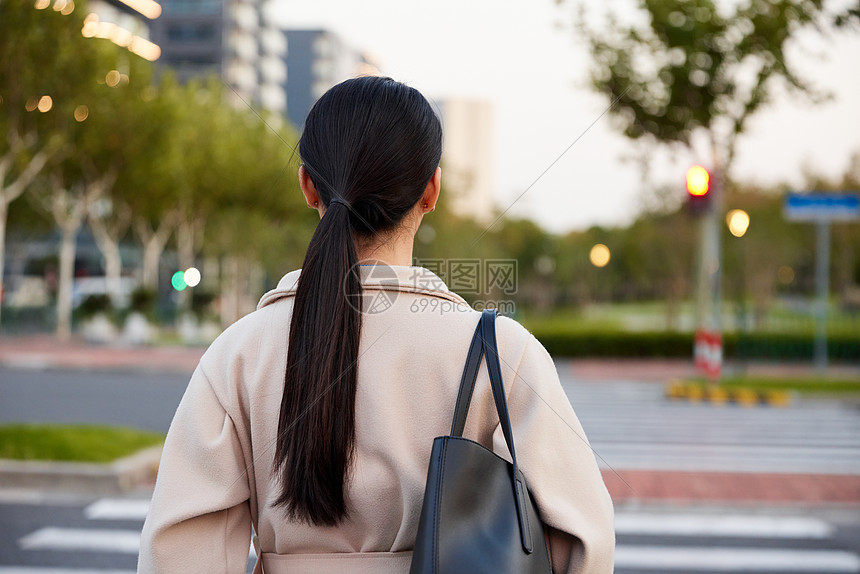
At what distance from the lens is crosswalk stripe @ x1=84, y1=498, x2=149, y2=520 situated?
5691 mm

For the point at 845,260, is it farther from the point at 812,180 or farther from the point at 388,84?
the point at 388,84

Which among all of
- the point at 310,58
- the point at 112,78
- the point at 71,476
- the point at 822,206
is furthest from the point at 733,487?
the point at 310,58

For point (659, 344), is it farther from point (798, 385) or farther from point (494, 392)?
point (494, 392)

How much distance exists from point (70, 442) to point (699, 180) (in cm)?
1029

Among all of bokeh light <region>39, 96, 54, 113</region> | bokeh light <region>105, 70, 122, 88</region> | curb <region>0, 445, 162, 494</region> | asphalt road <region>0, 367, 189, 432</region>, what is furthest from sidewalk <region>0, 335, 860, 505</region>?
bokeh light <region>105, 70, 122, 88</region>

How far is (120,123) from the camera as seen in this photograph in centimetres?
2164

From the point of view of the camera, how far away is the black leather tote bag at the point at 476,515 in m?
1.21

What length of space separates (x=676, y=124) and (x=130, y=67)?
14774mm

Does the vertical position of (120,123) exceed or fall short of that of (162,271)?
it exceeds it

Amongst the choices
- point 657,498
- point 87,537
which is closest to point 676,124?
point 657,498

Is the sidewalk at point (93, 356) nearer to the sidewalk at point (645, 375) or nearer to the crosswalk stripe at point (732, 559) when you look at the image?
the sidewalk at point (645, 375)

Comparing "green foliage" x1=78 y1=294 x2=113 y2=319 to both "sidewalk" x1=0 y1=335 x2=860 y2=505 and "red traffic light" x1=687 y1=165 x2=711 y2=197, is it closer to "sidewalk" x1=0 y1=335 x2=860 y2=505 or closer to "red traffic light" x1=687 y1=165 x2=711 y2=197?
A: "sidewalk" x1=0 y1=335 x2=860 y2=505

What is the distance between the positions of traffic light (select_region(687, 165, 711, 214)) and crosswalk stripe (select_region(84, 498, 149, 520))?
1017 centimetres

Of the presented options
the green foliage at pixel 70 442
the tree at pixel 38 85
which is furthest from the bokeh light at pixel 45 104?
the green foliage at pixel 70 442
